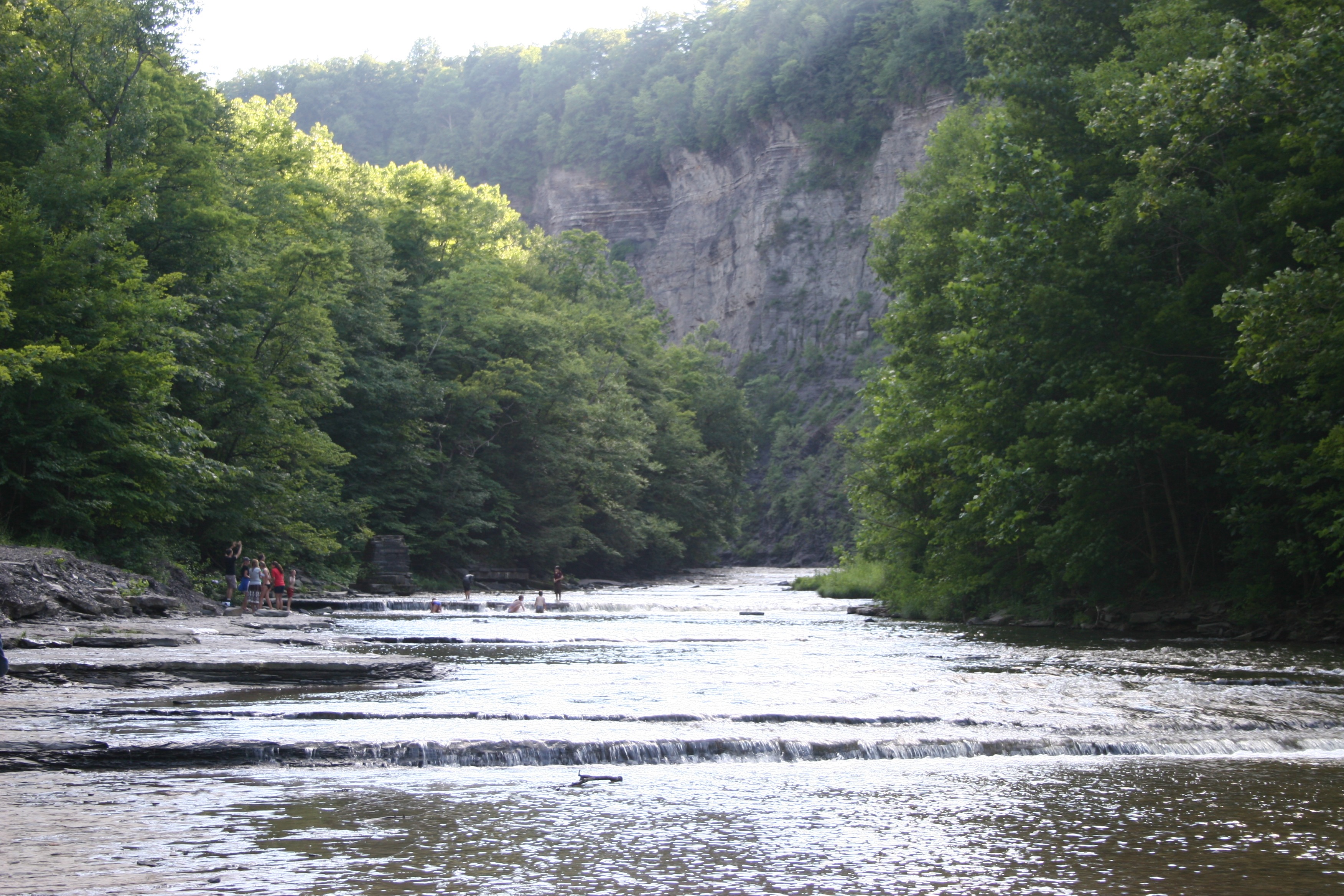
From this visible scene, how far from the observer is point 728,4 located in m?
138

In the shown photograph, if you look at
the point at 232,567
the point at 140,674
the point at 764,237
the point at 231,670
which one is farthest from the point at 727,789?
the point at 764,237

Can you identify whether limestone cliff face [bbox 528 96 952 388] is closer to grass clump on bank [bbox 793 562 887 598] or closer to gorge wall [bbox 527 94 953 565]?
gorge wall [bbox 527 94 953 565]

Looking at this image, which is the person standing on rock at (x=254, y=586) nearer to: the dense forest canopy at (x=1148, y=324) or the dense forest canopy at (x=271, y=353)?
the dense forest canopy at (x=271, y=353)

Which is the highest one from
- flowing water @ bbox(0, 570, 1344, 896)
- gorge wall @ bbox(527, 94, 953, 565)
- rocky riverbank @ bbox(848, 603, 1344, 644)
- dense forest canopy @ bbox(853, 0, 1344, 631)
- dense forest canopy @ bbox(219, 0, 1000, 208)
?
dense forest canopy @ bbox(219, 0, 1000, 208)

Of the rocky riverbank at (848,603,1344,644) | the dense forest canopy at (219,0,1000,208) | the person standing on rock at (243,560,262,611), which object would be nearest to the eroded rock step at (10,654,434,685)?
the rocky riverbank at (848,603,1344,644)

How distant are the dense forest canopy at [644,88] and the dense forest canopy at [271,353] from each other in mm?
29399

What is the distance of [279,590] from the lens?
32.6 m

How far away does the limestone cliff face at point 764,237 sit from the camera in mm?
96562

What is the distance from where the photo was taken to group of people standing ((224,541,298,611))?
98.4 feet

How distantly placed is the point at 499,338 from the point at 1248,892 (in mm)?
53078

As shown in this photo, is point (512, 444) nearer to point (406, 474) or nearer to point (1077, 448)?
point (406, 474)

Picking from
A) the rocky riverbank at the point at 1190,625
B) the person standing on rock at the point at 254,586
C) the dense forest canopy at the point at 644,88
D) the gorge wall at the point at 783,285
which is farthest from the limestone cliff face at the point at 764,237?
the person standing on rock at the point at 254,586

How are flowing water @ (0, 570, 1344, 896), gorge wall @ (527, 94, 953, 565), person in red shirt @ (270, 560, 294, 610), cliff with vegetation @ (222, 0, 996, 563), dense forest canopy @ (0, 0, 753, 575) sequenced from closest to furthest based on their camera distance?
flowing water @ (0, 570, 1344, 896) → dense forest canopy @ (0, 0, 753, 575) → person in red shirt @ (270, 560, 294, 610) → gorge wall @ (527, 94, 953, 565) → cliff with vegetation @ (222, 0, 996, 563)

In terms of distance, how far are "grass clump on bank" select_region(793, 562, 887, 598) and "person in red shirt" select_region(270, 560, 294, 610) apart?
20367mm
